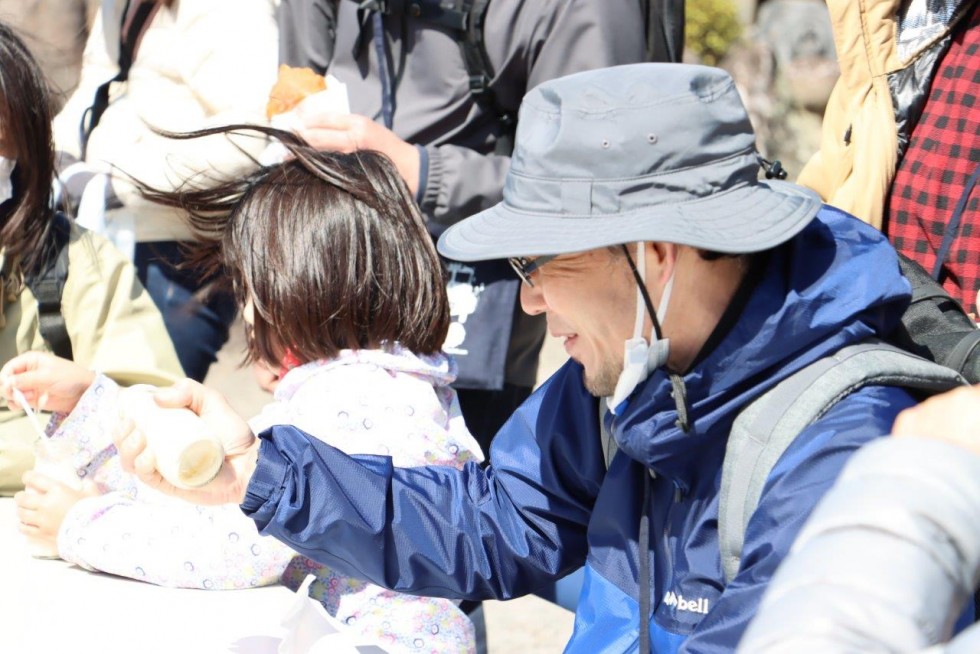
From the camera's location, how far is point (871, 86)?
2533 millimetres

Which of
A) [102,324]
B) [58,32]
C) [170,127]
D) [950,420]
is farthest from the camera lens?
[58,32]

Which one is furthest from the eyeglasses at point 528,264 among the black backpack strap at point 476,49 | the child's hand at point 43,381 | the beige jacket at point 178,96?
the beige jacket at point 178,96

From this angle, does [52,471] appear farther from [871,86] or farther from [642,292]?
[871,86]

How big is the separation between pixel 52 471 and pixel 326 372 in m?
0.56

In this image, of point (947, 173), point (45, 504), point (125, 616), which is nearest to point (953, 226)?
point (947, 173)

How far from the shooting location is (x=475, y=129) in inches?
109

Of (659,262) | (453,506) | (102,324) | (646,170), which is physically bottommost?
(102,324)

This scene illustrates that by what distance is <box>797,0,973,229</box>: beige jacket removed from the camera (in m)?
2.47

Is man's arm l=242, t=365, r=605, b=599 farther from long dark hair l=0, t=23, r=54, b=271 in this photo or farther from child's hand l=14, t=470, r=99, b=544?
long dark hair l=0, t=23, r=54, b=271

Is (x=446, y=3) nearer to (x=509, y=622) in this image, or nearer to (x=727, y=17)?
(x=509, y=622)

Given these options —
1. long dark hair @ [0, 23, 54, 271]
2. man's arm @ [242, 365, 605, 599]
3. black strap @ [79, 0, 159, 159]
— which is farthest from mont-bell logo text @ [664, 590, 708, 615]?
black strap @ [79, 0, 159, 159]

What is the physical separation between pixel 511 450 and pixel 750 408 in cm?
50

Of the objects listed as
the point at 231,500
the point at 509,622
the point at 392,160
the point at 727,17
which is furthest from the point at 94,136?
the point at 727,17

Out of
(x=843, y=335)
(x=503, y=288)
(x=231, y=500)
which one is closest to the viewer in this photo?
(x=843, y=335)
